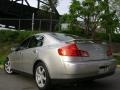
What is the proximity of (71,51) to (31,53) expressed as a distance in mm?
1524

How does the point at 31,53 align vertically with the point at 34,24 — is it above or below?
below

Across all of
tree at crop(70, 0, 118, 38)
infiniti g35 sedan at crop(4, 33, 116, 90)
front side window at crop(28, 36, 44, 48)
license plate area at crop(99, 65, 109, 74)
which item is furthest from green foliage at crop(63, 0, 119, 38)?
license plate area at crop(99, 65, 109, 74)

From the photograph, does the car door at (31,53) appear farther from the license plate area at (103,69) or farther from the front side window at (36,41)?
the license plate area at (103,69)

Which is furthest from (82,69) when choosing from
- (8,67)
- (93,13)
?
(93,13)

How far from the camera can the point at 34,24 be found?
2444 centimetres

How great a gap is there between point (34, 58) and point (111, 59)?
1.99m

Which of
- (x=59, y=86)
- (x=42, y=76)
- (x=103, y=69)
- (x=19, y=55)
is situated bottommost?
(x=59, y=86)

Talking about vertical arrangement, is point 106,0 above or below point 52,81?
above

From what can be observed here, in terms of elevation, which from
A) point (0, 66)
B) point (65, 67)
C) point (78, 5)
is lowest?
point (0, 66)

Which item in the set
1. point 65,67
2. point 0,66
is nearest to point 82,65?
point 65,67

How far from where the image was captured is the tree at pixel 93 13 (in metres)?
17.5

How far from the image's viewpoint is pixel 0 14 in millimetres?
30562

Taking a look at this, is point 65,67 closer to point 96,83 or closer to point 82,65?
point 82,65

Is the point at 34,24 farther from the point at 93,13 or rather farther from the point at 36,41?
the point at 36,41
